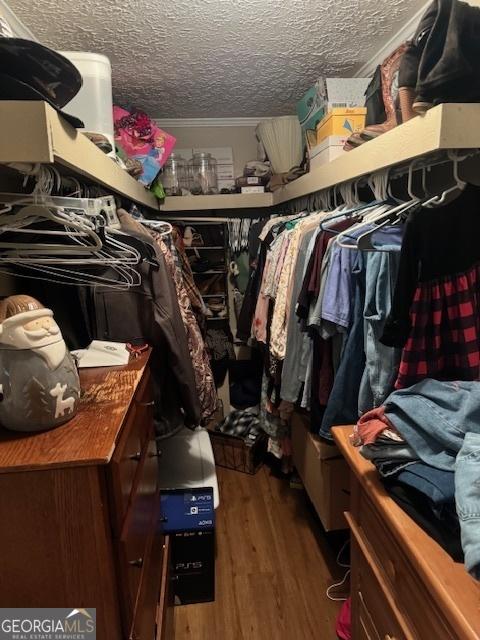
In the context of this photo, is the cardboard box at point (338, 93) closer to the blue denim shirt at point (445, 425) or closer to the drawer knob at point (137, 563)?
the blue denim shirt at point (445, 425)

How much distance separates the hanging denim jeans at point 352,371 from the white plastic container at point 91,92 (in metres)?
1.03

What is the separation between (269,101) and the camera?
7.98 ft

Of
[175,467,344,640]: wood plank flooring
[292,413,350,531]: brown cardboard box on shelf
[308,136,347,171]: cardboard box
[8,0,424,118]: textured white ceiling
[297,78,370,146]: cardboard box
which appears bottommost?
[175,467,344,640]: wood plank flooring

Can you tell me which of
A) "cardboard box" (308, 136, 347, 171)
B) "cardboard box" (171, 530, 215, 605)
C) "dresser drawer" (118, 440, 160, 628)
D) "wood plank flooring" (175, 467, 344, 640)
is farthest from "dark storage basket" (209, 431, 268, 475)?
"cardboard box" (308, 136, 347, 171)

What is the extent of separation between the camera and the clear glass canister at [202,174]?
2.75 meters

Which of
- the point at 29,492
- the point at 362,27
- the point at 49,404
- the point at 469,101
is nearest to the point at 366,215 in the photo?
the point at 469,101

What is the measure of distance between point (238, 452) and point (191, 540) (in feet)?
3.10

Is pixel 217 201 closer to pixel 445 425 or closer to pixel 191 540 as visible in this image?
pixel 191 540

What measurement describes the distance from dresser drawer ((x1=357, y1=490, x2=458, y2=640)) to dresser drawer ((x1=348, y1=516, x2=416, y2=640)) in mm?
18

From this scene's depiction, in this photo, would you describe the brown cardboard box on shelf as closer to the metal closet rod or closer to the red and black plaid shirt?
the red and black plaid shirt

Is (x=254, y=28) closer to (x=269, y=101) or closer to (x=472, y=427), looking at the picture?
(x=269, y=101)

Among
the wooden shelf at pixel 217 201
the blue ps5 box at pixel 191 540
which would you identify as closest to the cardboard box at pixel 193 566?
the blue ps5 box at pixel 191 540

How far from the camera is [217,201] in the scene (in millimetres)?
2703

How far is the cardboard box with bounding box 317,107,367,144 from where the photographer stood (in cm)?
180
